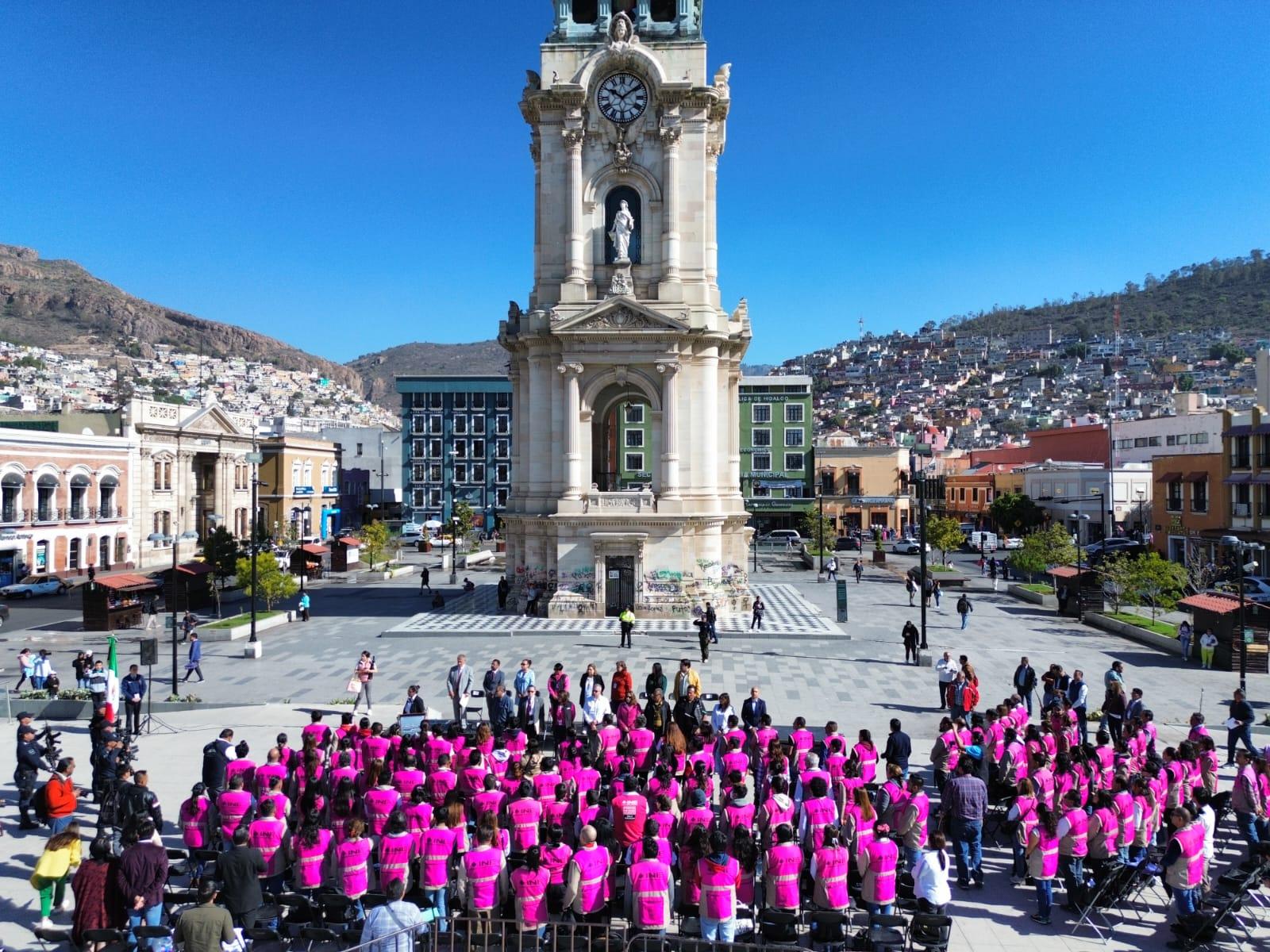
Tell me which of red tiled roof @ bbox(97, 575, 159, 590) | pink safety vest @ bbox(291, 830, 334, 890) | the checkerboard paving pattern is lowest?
the checkerboard paving pattern

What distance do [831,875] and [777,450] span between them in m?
77.4

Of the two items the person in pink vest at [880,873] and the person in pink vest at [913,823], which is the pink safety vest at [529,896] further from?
the person in pink vest at [913,823]

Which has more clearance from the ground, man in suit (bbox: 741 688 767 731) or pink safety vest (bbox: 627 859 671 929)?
man in suit (bbox: 741 688 767 731)

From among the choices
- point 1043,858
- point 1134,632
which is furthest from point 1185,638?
point 1043,858

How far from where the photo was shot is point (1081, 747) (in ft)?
47.2

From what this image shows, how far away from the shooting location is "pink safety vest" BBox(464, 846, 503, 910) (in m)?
10.8

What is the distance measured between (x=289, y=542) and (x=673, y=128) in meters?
49.6

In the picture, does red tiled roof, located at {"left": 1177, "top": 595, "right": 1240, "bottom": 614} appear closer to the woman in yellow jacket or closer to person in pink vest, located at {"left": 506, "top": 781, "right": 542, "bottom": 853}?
person in pink vest, located at {"left": 506, "top": 781, "right": 542, "bottom": 853}

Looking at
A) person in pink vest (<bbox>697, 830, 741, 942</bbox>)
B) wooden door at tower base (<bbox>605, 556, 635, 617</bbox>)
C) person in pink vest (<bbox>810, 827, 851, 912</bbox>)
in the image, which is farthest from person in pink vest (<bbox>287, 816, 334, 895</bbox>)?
wooden door at tower base (<bbox>605, 556, 635, 617</bbox>)

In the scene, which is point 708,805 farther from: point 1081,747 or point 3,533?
point 3,533

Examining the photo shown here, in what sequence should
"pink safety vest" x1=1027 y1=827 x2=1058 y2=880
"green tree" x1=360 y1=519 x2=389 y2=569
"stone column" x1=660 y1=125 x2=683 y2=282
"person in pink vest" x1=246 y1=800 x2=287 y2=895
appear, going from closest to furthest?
"person in pink vest" x1=246 y1=800 x2=287 y2=895 → "pink safety vest" x1=1027 y1=827 x2=1058 y2=880 → "stone column" x1=660 y1=125 x2=683 y2=282 → "green tree" x1=360 y1=519 x2=389 y2=569

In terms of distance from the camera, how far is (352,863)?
11.1 m

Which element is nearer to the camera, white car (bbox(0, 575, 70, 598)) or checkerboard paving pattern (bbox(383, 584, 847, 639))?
checkerboard paving pattern (bbox(383, 584, 847, 639))

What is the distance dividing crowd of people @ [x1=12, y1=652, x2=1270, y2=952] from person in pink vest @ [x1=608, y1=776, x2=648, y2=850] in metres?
0.03
